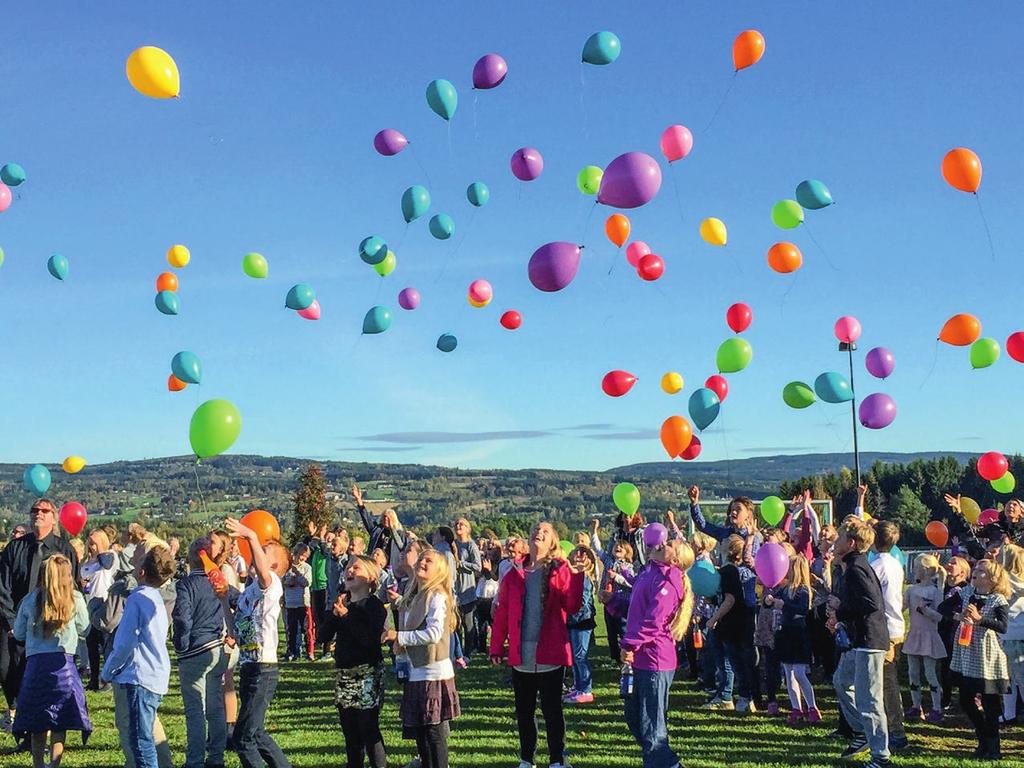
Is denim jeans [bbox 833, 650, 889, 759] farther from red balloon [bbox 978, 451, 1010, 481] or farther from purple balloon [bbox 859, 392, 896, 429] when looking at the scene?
Result: red balloon [bbox 978, 451, 1010, 481]

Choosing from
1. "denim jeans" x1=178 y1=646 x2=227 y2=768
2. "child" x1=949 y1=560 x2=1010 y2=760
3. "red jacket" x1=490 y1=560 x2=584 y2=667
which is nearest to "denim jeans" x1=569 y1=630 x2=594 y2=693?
"red jacket" x1=490 y1=560 x2=584 y2=667

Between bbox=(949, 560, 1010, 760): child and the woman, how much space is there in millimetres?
2612

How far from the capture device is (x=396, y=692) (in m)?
10.0

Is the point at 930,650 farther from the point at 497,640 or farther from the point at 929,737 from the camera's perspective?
the point at 497,640

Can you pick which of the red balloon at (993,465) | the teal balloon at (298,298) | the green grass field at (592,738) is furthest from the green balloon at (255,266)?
the red balloon at (993,465)

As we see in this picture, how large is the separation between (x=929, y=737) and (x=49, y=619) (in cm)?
613

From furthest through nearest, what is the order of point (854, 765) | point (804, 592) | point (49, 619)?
point (804, 592), point (854, 765), point (49, 619)

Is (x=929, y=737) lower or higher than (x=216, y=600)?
lower

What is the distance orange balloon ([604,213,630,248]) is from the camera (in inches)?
482

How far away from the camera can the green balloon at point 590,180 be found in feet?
38.9

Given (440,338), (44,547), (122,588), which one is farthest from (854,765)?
(440,338)

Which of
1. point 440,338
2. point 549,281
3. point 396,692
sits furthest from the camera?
point 440,338

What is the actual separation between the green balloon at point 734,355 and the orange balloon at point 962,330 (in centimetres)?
229

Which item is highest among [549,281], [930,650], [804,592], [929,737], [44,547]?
[549,281]
